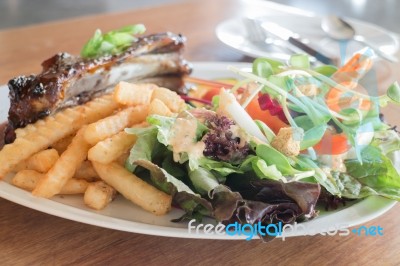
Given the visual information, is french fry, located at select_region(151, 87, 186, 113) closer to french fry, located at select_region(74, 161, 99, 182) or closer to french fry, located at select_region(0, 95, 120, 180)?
french fry, located at select_region(0, 95, 120, 180)

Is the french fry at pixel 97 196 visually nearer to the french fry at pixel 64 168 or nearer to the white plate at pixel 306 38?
the french fry at pixel 64 168

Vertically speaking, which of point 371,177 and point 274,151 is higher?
point 274,151

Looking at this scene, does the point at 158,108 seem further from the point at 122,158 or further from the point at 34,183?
the point at 34,183

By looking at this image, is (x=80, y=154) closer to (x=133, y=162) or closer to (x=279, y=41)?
(x=133, y=162)

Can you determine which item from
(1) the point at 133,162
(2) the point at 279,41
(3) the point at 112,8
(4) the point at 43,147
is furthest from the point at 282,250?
(3) the point at 112,8

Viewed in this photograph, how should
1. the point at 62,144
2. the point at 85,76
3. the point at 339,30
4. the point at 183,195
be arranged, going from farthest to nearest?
the point at 339,30 → the point at 85,76 → the point at 62,144 → the point at 183,195

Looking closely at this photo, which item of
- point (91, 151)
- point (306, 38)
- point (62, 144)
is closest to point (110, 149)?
point (91, 151)

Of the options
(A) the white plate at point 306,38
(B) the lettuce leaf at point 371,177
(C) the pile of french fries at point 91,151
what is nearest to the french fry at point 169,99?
(C) the pile of french fries at point 91,151

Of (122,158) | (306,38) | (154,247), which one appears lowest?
(306,38)
